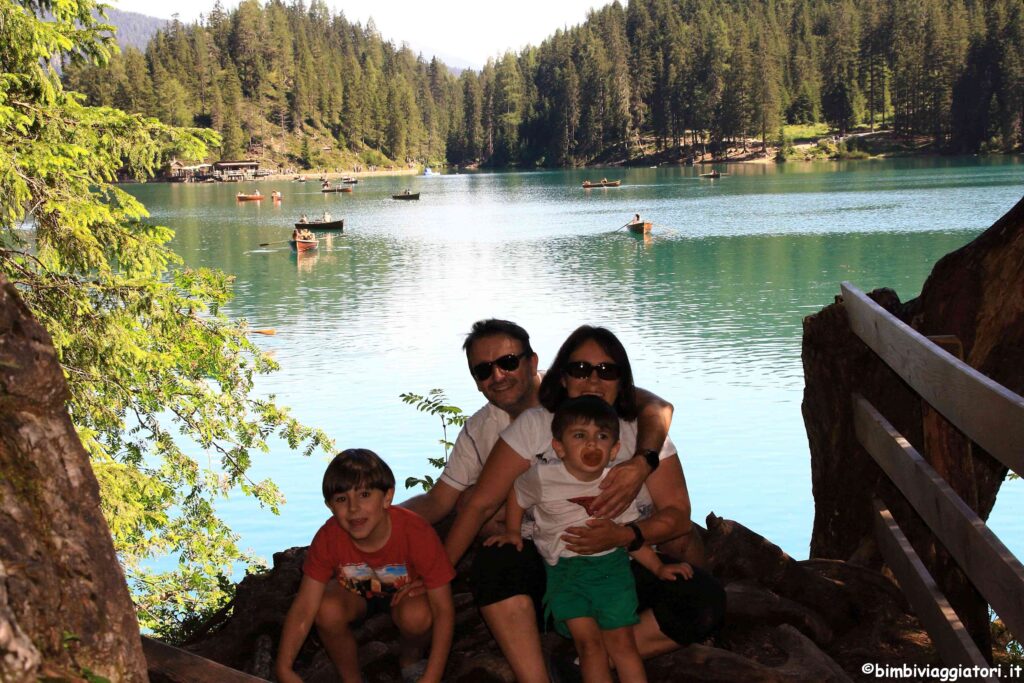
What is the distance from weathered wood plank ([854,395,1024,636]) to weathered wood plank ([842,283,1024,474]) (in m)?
0.30

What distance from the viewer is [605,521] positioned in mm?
3555

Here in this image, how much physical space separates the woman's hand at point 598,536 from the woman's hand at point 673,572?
18 cm

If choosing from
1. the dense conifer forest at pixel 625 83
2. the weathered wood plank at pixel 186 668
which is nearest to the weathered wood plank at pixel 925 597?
the weathered wood plank at pixel 186 668

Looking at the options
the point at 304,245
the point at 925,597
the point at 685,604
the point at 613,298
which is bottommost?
the point at 613,298

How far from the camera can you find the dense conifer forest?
375ft

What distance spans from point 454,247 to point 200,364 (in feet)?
121

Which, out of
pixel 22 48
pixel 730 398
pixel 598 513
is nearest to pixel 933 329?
pixel 598 513

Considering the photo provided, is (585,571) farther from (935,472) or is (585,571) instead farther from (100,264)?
(100,264)

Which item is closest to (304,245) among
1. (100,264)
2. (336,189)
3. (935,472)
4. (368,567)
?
(100,264)

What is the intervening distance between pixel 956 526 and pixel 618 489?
1038 mm

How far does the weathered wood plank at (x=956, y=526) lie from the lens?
299cm

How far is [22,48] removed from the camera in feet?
27.2

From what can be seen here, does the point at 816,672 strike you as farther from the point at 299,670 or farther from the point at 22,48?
the point at 22,48

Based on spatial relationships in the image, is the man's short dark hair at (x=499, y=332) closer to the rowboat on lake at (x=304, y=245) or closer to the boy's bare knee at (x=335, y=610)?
the boy's bare knee at (x=335, y=610)
